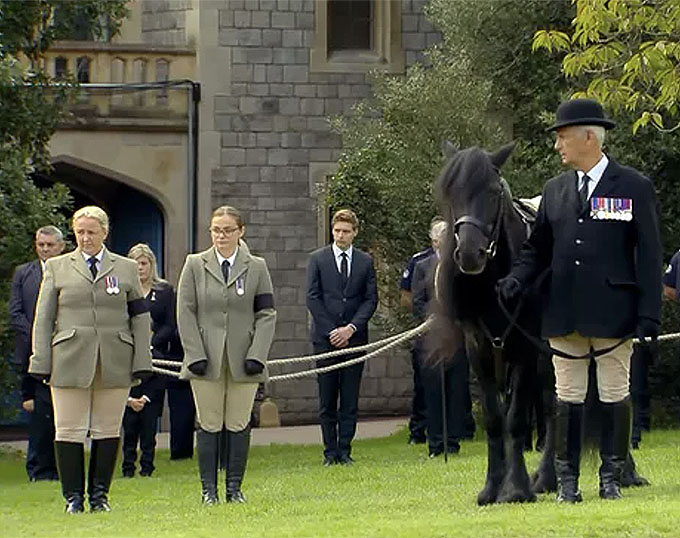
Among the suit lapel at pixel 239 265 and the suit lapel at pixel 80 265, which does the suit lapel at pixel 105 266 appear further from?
the suit lapel at pixel 239 265

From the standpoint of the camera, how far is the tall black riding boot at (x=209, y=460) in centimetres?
1368

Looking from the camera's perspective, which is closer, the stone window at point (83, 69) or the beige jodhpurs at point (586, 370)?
the beige jodhpurs at point (586, 370)

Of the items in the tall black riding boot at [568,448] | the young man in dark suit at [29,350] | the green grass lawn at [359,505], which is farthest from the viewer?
the young man in dark suit at [29,350]

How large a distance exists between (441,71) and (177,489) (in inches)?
343

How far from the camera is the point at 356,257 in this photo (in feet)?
61.3

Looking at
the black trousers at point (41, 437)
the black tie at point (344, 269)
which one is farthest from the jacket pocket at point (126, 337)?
the black tie at point (344, 269)

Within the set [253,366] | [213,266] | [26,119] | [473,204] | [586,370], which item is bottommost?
[253,366]

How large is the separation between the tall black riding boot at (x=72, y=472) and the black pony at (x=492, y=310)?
2.90 meters

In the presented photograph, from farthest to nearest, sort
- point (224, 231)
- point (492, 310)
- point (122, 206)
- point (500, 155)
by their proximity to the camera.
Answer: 1. point (122, 206)
2. point (224, 231)
3. point (492, 310)
4. point (500, 155)

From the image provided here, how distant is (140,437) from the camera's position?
60.7ft

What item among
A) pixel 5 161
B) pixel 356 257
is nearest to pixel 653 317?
pixel 356 257

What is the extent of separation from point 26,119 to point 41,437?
137 inches

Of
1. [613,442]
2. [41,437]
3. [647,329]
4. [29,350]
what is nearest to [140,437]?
[41,437]

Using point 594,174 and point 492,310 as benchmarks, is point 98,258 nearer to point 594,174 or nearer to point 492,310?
point 492,310
